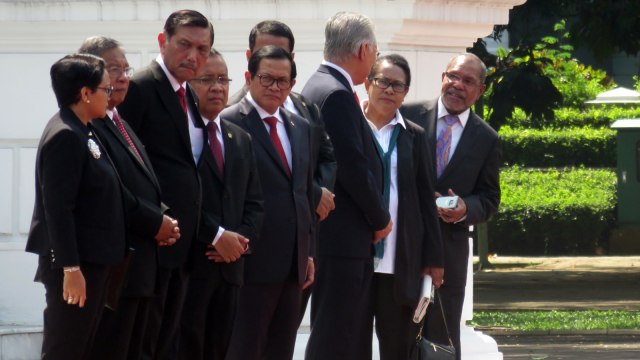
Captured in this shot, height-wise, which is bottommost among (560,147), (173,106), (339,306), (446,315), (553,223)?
(553,223)

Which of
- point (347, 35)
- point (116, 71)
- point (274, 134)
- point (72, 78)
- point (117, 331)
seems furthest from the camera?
point (347, 35)

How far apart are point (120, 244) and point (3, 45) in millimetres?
3500

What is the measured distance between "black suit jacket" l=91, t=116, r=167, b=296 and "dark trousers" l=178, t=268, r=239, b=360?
39 cm

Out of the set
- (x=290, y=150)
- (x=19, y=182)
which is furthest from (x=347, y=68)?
(x=19, y=182)

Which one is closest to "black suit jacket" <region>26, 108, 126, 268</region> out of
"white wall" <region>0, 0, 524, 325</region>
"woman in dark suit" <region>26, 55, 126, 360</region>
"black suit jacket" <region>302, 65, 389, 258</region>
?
"woman in dark suit" <region>26, 55, 126, 360</region>

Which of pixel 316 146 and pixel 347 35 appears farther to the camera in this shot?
pixel 347 35

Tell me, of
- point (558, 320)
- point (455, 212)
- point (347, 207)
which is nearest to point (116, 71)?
point (347, 207)

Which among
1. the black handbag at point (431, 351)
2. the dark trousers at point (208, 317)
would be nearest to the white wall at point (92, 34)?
the black handbag at point (431, 351)

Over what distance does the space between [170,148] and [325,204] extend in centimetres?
90

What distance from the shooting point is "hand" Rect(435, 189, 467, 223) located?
7.75m

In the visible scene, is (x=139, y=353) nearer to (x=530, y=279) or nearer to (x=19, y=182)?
(x=19, y=182)

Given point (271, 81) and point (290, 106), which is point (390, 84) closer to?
point (290, 106)

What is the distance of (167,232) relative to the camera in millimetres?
6078

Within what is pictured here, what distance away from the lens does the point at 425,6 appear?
894 cm
